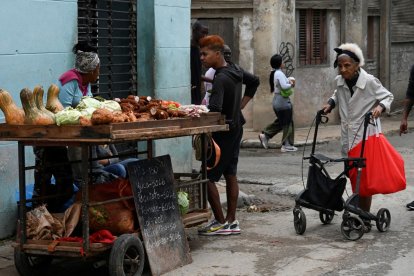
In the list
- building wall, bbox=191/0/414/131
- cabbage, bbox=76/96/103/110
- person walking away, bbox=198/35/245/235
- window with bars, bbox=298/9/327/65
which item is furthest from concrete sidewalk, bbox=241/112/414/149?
cabbage, bbox=76/96/103/110

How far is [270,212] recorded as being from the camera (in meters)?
10.1

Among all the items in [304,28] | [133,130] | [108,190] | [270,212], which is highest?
[304,28]

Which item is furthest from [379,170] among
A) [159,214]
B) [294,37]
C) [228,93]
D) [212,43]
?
[294,37]

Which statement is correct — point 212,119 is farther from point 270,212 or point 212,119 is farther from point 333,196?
point 270,212

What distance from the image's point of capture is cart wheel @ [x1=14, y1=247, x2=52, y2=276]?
22.9 feet

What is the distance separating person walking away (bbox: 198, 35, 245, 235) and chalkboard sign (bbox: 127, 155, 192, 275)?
3.45ft

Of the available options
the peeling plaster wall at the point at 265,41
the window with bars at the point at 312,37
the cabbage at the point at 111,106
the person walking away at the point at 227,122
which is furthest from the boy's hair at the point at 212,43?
the window with bars at the point at 312,37

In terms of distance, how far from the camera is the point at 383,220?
8742 millimetres

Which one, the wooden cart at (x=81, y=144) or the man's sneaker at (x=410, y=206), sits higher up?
the wooden cart at (x=81, y=144)

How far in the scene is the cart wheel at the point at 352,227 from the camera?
8.35 meters

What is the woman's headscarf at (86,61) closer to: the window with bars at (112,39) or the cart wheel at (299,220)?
the window with bars at (112,39)

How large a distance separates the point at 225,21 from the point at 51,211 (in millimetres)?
11429

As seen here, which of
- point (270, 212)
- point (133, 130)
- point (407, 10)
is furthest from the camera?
point (407, 10)

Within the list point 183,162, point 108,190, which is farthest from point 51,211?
point 183,162
